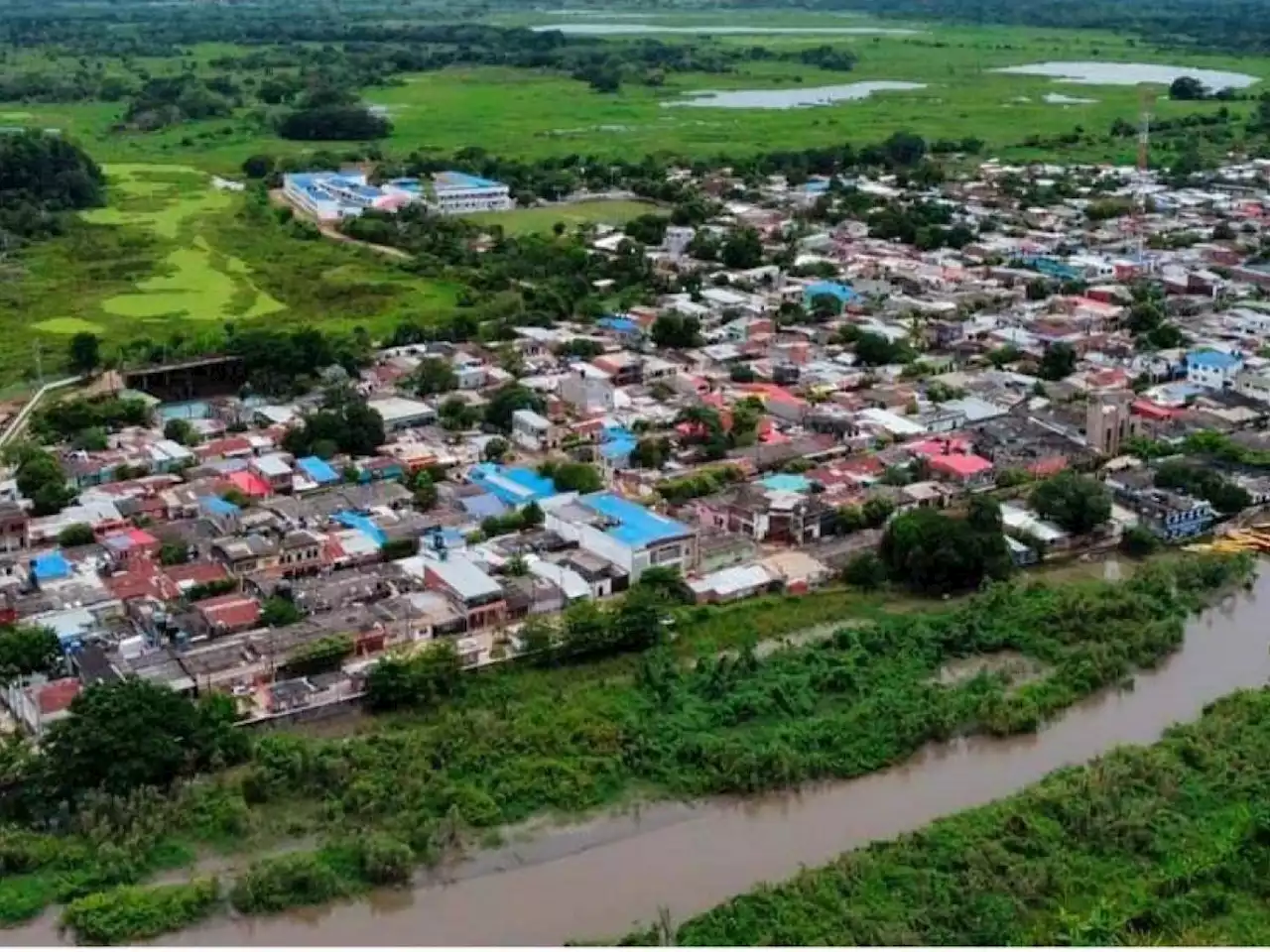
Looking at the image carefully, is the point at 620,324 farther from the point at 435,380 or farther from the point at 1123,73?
the point at 1123,73

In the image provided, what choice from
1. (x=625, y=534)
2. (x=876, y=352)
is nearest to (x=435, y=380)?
(x=876, y=352)

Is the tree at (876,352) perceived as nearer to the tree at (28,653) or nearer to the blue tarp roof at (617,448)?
the blue tarp roof at (617,448)

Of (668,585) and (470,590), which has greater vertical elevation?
(470,590)

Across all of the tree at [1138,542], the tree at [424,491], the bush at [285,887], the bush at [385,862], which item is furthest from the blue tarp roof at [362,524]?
the tree at [1138,542]

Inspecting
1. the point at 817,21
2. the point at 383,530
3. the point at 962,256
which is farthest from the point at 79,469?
the point at 817,21

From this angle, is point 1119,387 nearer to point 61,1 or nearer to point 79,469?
point 79,469
